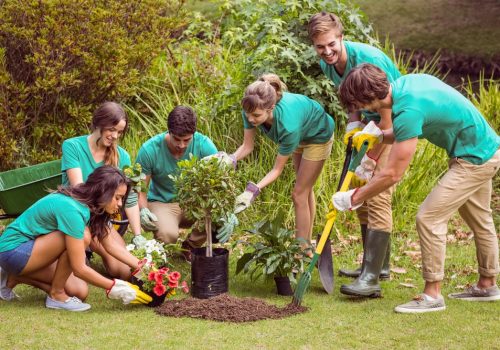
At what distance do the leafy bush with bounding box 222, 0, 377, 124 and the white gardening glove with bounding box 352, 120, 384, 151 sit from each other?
2034 mm

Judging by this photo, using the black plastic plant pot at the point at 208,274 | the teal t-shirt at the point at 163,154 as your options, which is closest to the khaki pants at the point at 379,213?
the black plastic plant pot at the point at 208,274

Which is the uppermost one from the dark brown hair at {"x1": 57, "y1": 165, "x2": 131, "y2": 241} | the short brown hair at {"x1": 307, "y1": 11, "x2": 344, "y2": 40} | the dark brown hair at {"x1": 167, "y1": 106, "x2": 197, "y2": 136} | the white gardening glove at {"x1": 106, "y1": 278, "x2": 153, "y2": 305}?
the short brown hair at {"x1": 307, "y1": 11, "x2": 344, "y2": 40}

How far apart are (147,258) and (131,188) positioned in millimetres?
601

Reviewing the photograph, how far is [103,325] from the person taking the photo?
4.32 metres

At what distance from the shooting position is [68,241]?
14.5ft

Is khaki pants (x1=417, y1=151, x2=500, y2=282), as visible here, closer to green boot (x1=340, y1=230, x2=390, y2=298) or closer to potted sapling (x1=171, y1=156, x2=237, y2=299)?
green boot (x1=340, y1=230, x2=390, y2=298)

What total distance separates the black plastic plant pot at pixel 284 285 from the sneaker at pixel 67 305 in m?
1.21

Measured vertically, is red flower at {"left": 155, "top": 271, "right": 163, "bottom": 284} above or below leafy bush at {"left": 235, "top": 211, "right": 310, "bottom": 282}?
below

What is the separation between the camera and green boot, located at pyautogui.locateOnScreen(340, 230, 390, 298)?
15.9ft

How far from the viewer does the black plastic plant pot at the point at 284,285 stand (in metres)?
5.01

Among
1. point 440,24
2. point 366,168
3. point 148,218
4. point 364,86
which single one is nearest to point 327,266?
point 366,168

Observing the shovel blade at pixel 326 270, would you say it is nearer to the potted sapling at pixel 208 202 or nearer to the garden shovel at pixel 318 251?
the garden shovel at pixel 318 251

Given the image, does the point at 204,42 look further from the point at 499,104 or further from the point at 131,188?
the point at 131,188

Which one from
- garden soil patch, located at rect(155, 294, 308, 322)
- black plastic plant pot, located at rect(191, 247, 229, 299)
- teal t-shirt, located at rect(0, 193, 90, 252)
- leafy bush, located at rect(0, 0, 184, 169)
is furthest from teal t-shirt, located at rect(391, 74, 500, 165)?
leafy bush, located at rect(0, 0, 184, 169)
